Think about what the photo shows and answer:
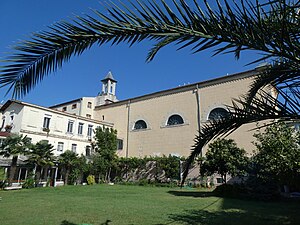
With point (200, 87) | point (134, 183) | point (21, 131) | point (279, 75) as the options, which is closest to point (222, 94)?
point (200, 87)

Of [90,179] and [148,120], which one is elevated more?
[148,120]

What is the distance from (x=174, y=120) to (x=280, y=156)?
13.5m

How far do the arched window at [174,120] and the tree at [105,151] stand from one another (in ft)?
21.2

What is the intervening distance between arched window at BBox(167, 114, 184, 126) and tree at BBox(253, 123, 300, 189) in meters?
10.4

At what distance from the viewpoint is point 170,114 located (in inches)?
957

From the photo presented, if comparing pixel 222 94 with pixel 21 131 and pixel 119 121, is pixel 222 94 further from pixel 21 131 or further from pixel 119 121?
pixel 21 131

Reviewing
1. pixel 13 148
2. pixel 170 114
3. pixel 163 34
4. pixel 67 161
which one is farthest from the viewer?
pixel 170 114

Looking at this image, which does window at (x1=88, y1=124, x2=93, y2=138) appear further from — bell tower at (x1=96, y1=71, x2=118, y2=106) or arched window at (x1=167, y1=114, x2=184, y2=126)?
arched window at (x1=167, y1=114, x2=184, y2=126)

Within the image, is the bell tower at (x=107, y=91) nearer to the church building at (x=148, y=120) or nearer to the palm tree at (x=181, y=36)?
the church building at (x=148, y=120)

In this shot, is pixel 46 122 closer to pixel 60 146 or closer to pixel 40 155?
pixel 60 146

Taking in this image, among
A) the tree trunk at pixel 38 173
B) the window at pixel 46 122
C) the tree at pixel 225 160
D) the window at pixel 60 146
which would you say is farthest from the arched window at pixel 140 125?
the tree at pixel 225 160

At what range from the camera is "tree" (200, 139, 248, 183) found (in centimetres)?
1417

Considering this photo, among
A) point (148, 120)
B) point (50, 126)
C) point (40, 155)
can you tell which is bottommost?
point (40, 155)

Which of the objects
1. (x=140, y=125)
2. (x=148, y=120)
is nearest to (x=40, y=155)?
(x=140, y=125)
